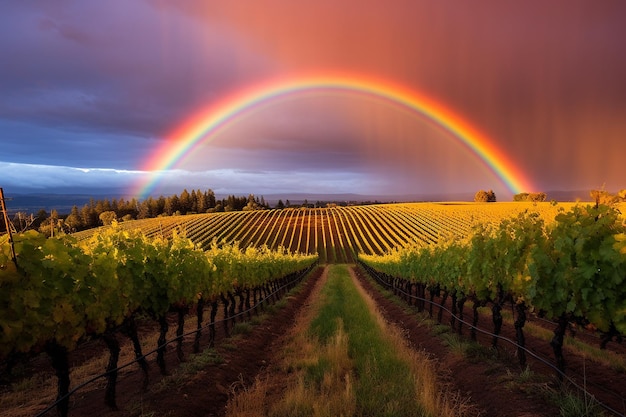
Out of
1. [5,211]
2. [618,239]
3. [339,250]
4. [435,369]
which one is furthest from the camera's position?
[339,250]

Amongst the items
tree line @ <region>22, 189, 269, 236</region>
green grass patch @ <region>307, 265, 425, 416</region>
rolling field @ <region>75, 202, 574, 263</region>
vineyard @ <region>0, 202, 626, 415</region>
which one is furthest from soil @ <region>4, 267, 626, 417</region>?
tree line @ <region>22, 189, 269, 236</region>

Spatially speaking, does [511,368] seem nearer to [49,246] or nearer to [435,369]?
[435,369]

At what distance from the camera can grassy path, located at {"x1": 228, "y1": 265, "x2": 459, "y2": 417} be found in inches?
268

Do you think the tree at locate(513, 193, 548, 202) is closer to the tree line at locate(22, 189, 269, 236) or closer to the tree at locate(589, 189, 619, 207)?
the tree line at locate(22, 189, 269, 236)

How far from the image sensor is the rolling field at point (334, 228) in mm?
73812

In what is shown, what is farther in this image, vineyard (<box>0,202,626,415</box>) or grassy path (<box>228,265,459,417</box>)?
grassy path (<box>228,265,459,417</box>)

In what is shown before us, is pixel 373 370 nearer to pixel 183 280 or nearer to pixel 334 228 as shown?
pixel 183 280

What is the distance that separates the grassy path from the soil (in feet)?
1.89

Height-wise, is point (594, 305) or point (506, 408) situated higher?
point (594, 305)

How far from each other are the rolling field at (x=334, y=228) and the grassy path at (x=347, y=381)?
180 feet

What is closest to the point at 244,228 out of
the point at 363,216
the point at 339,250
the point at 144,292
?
the point at 339,250

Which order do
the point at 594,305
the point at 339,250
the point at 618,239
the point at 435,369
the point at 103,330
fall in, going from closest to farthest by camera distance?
the point at 618,239 → the point at 594,305 → the point at 103,330 → the point at 435,369 → the point at 339,250

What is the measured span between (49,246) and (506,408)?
7.73 meters

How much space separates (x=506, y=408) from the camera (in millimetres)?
6953
